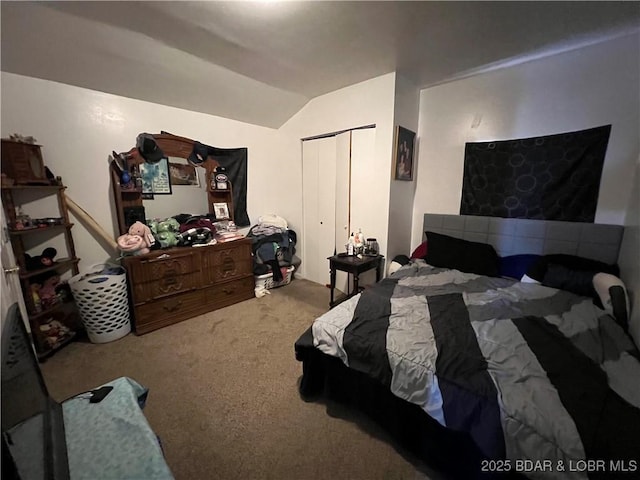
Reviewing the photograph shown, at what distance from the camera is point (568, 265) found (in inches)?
83.0

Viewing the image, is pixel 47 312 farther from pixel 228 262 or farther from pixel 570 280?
pixel 570 280

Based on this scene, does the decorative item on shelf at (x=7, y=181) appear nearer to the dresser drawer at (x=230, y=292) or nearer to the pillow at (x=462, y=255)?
the dresser drawer at (x=230, y=292)

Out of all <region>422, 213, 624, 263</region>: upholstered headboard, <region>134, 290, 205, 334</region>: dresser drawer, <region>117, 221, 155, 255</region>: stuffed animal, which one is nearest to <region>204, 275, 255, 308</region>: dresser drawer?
<region>134, 290, 205, 334</region>: dresser drawer

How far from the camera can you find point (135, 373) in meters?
1.90

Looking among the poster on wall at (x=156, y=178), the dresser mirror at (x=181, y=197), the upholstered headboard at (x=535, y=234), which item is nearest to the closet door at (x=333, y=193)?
the upholstered headboard at (x=535, y=234)

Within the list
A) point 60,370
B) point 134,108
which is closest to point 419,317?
point 60,370

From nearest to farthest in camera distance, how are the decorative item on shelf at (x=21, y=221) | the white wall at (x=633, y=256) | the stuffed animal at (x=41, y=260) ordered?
the white wall at (x=633, y=256), the decorative item on shelf at (x=21, y=221), the stuffed animal at (x=41, y=260)

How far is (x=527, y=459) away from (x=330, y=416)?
38.8 inches

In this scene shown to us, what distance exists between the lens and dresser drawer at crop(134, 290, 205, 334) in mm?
2385

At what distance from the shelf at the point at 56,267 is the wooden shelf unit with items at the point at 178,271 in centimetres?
40

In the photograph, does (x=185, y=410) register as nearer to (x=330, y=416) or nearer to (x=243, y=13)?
(x=330, y=416)

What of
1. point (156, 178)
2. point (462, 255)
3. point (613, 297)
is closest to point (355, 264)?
point (462, 255)

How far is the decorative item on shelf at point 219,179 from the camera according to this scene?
3114 millimetres

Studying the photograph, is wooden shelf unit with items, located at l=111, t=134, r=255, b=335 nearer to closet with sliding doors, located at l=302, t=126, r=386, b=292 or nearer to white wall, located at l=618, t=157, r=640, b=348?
closet with sliding doors, located at l=302, t=126, r=386, b=292
